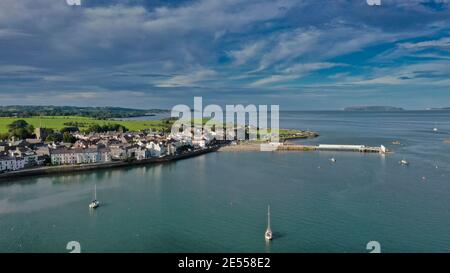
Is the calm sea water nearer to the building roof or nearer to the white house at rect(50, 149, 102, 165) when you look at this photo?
the white house at rect(50, 149, 102, 165)

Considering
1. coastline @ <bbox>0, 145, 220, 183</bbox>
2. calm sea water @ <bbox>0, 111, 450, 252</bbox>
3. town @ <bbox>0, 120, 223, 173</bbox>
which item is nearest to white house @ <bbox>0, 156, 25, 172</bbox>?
town @ <bbox>0, 120, 223, 173</bbox>

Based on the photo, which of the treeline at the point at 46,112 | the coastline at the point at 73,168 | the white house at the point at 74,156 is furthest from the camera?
the treeline at the point at 46,112

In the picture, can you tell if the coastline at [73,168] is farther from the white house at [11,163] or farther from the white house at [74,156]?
the white house at [74,156]

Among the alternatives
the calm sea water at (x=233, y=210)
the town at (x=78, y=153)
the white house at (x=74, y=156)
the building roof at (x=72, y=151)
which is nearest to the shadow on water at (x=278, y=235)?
the calm sea water at (x=233, y=210)

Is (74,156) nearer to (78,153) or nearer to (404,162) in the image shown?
(78,153)

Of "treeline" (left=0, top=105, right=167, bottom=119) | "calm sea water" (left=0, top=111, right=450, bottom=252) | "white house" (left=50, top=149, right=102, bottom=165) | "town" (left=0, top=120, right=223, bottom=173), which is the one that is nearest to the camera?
"calm sea water" (left=0, top=111, right=450, bottom=252)

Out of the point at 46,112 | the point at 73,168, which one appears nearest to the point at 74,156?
the point at 73,168
